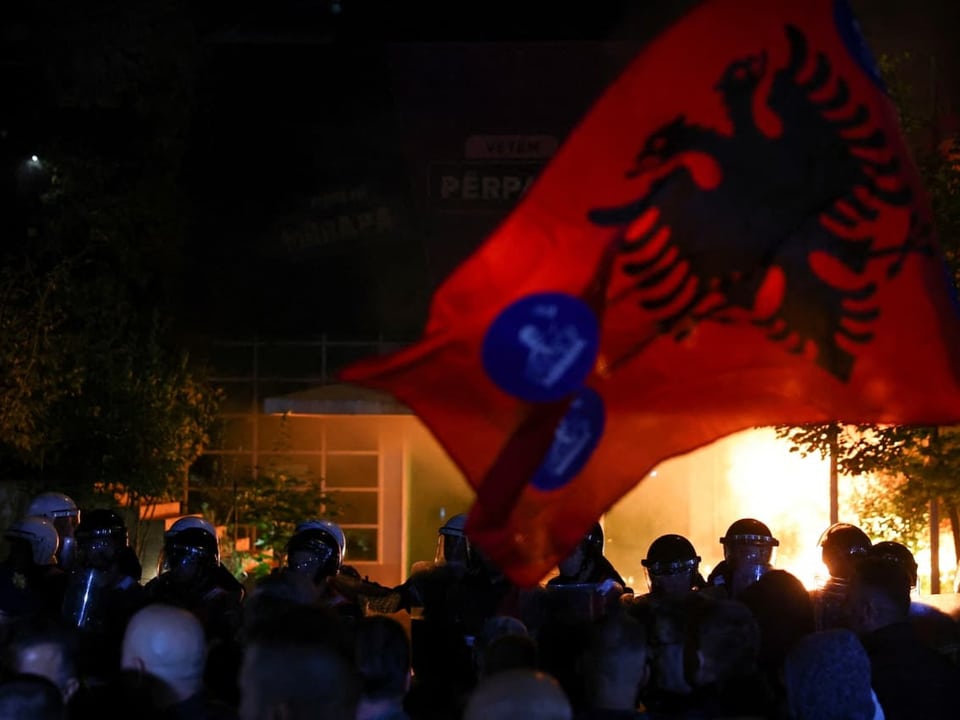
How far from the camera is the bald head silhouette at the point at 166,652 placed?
4.64 m

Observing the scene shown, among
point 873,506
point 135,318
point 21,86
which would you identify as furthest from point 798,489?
point 21,86

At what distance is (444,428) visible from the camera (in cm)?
473

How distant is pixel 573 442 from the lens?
483 cm

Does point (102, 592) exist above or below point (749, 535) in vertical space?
below

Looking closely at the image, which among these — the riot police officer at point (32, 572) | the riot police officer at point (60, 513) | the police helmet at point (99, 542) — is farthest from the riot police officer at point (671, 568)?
the riot police officer at point (60, 513)

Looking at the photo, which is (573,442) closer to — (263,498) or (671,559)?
(671,559)

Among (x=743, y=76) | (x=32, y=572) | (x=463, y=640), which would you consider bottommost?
(x=463, y=640)

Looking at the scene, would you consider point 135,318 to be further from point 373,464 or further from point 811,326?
point 811,326

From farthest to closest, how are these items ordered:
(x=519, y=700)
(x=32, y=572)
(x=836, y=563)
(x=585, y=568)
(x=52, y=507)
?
(x=52, y=507) → (x=32, y=572) → (x=585, y=568) → (x=836, y=563) → (x=519, y=700)

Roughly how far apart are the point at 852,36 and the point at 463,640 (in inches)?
137

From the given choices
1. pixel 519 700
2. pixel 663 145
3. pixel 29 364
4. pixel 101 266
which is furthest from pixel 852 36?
pixel 101 266

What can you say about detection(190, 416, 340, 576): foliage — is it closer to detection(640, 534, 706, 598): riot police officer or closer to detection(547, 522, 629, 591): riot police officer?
detection(547, 522, 629, 591): riot police officer

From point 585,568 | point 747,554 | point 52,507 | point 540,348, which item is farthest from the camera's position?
point 52,507

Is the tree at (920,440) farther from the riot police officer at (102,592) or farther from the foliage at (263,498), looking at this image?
the foliage at (263,498)
